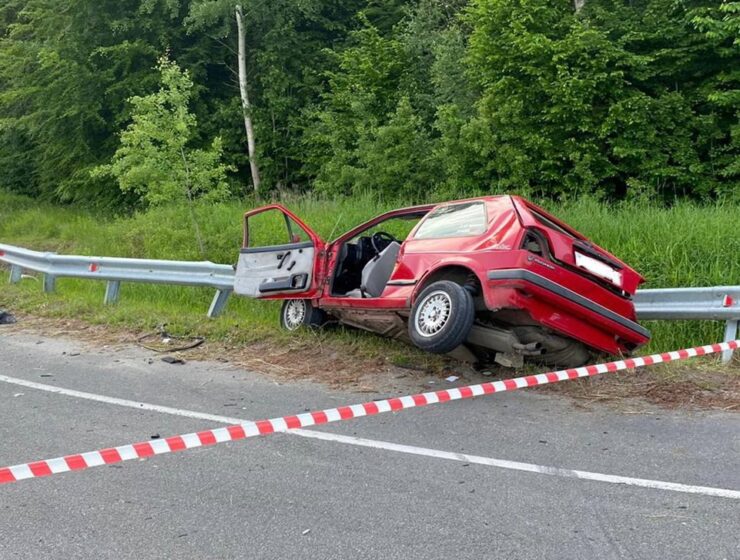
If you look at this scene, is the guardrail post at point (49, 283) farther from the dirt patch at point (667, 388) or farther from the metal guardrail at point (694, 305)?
the metal guardrail at point (694, 305)

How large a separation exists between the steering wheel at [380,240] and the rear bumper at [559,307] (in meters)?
2.51

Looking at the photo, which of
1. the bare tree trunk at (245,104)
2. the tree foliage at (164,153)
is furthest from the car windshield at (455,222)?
the bare tree trunk at (245,104)

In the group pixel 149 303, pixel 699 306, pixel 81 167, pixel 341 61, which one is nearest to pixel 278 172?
pixel 341 61

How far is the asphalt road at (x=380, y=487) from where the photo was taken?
3.18 metres

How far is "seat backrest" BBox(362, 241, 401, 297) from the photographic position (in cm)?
696

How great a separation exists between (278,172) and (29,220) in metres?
7.68

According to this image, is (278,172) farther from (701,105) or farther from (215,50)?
(701,105)

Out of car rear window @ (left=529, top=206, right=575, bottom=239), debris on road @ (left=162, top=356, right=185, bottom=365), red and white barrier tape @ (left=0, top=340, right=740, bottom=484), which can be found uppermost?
car rear window @ (left=529, top=206, right=575, bottom=239)

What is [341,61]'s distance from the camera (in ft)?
69.5

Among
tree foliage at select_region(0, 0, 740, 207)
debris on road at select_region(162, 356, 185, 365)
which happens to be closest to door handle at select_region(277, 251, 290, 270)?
debris on road at select_region(162, 356, 185, 365)

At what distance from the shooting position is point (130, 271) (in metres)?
9.98

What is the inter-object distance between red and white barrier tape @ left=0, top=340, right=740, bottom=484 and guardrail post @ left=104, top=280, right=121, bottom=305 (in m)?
6.05

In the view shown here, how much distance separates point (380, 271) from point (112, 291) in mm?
5153

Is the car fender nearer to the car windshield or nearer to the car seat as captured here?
the car windshield
